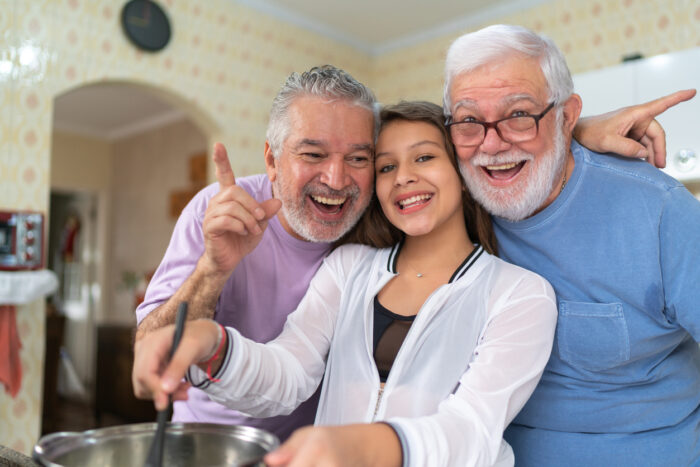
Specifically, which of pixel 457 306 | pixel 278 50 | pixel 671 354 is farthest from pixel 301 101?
pixel 278 50

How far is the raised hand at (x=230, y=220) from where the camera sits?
1.09m

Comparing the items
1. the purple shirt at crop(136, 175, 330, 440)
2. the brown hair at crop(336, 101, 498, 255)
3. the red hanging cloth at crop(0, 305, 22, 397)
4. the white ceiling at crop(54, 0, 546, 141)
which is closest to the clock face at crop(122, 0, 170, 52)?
the white ceiling at crop(54, 0, 546, 141)

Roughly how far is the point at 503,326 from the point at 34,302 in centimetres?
300

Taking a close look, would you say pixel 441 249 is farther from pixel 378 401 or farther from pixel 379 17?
pixel 379 17

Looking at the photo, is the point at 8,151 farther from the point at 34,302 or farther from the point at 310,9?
the point at 310,9

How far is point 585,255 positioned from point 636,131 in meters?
0.40

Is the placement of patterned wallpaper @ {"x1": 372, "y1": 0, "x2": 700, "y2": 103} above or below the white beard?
above

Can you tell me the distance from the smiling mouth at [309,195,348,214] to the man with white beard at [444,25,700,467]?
33 cm

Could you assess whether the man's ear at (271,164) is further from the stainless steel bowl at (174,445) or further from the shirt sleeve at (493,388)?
the stainless steel bowl at (174,445)

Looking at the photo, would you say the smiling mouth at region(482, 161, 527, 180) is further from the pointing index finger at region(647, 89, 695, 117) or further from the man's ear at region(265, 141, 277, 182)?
the man's ear at region(265, 141, 277, 182)

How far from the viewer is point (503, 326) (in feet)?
3.59

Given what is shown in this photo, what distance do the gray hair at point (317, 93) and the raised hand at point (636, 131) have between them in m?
0.57

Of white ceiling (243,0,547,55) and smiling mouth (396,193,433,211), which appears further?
white ceiling (243,0,547,55)

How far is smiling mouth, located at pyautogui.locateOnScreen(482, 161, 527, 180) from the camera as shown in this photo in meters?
1.36
